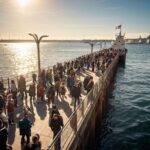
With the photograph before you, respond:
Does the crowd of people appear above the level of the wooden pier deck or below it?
above

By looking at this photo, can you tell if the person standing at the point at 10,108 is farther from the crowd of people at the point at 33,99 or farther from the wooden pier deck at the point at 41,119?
the wooden pier deck at the point at 41,119

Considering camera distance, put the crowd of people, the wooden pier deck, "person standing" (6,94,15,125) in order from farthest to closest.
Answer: "person standing" (6,94,15,125)
the wooden pier deck
the crowd of people

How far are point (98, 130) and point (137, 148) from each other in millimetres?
3514

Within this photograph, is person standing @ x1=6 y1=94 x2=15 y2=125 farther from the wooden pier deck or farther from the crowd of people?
the wooden pier deck

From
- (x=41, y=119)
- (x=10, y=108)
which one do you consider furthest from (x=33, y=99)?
(x=10, y=108)

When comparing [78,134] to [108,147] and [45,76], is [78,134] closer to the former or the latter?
[108,147]

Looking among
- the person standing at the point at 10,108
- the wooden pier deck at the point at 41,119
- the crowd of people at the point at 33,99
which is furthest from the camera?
the person standing at the point at 10,108


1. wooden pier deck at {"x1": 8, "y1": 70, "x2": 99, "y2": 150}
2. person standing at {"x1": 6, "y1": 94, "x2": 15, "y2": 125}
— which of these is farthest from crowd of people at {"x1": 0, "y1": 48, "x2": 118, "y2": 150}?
wooden pier deck at {"x1": 8, "y1": 70, "x2": 99, "y2": 150}

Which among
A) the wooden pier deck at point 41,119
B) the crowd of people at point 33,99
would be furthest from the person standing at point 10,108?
the wooden pier deck at point 41,119

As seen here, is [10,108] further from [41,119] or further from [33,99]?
[33,99]

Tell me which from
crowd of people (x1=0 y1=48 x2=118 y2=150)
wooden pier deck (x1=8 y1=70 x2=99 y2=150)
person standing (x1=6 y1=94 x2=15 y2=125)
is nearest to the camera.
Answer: crowd of people (x1=0 y1=48 x2=118 y2=150)

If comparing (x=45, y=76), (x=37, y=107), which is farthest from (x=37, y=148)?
(x=45, y=76)

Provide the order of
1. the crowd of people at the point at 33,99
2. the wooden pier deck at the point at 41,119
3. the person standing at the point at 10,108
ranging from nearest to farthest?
1. the crowd of people at the point at 33,99
2. the wooden pier deck at the point at 41,119
3. the person standing at the point at 10,108

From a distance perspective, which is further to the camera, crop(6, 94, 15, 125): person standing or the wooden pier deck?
crop(6, 94, 15, 125): person standing
